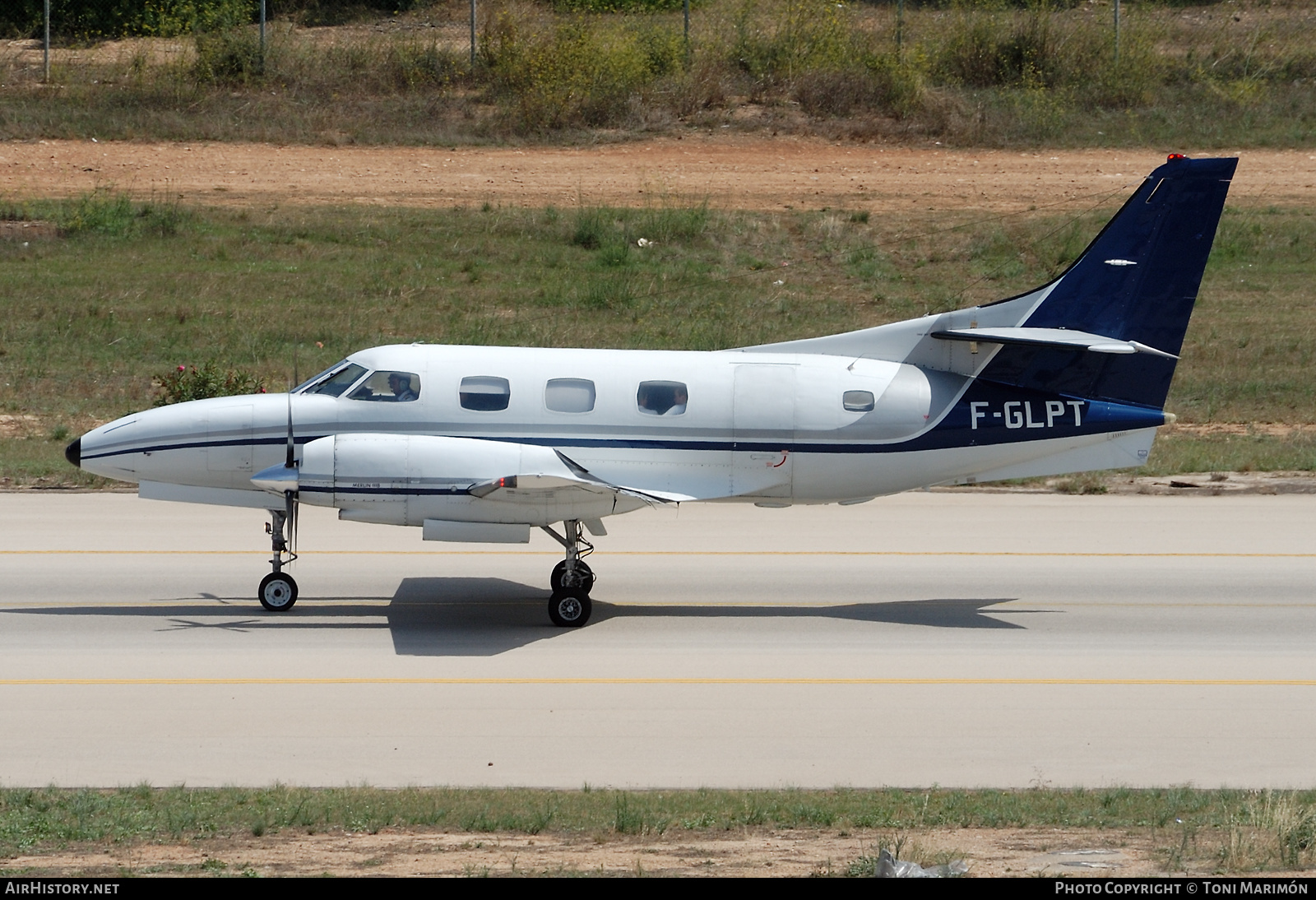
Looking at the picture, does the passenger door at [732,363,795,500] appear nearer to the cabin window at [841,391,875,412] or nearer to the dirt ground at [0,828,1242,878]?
the cabin window at [841,391,875,412]

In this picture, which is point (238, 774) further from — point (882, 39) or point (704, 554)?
point (882, 39)

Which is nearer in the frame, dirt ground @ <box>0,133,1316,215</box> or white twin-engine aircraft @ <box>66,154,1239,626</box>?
white twin-engine aircraft @ <box>66,154,1239,626</box>

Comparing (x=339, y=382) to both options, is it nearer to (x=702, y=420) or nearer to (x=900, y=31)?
(x=702, y=420)

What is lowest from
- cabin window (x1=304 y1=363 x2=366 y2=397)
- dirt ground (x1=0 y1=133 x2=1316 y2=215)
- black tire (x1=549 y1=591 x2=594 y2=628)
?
black tire (x1=549 y1=591 x2=594 y2=628)

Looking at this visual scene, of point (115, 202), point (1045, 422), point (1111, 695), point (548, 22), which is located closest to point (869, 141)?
point (548, 22)

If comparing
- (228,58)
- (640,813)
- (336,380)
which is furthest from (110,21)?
(640,813)

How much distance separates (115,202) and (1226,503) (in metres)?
26.7

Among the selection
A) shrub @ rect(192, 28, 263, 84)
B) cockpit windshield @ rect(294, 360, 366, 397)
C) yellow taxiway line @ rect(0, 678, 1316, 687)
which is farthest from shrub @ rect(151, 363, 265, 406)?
shrub @ rect(192, 28, 263, 84)

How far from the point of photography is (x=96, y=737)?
480 inches

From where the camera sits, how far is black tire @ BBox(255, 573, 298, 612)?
52.5 ft

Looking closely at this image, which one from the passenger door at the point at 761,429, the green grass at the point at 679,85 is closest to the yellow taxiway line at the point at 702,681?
the passenger door at the point at 761,429

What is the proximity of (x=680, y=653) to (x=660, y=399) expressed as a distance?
2949 mm

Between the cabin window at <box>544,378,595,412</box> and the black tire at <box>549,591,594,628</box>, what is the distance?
6.64 ft

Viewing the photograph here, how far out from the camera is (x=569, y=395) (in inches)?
640
